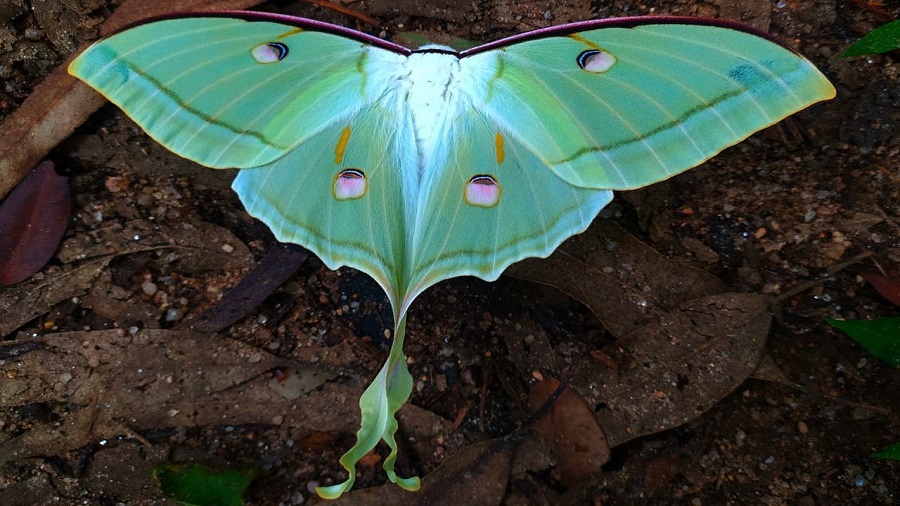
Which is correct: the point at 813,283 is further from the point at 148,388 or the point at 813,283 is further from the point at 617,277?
the point at 148,388

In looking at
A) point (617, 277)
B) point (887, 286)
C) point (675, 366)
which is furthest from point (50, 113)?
point (887, 286)

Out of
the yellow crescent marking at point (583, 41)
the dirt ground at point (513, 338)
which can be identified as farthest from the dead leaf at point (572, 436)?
the yellow crescent marking at point (583, 41)

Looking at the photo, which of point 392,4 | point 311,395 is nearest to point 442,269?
point 311,395

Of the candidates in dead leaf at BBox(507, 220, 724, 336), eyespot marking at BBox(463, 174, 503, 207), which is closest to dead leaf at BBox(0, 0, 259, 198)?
eyespot marking at BBox(463, 174, 503, 207)

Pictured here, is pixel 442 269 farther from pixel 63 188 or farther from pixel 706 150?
pixel 63 188

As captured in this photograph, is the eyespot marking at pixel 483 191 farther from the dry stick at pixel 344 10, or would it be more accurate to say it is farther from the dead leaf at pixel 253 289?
the dry stick at pixel 344 10

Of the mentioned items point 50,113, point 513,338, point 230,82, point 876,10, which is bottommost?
point 513,338

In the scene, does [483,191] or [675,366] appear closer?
[483,191]
